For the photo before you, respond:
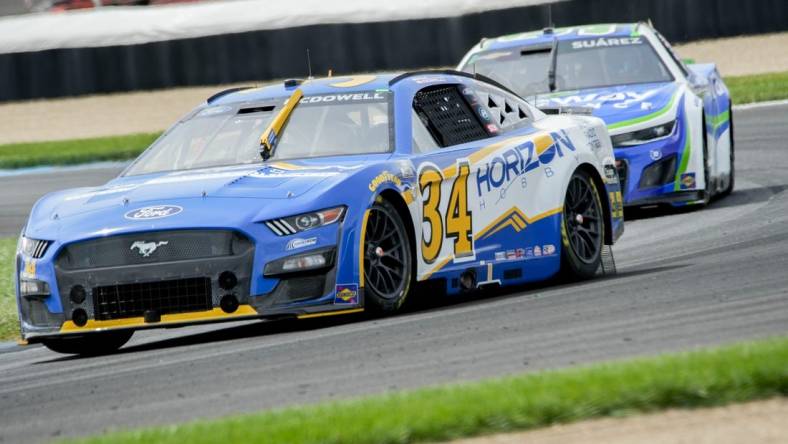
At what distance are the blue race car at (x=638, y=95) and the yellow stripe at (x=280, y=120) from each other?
3943 millimetres

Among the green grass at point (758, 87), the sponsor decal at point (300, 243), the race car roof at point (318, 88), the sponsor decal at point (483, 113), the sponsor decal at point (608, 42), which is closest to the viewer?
the sponsor decal at point (300, 243)

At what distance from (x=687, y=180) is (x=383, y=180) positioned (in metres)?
5.60

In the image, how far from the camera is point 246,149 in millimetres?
8977

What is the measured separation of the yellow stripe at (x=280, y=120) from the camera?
891 centimetres

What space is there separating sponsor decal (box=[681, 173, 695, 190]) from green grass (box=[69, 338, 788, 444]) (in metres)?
7.60

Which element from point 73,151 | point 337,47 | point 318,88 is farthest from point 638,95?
point 337,47

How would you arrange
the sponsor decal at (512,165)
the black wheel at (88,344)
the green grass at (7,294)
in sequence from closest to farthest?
the black wheel at (88,344)
the sponsor decal at (512,165)
the green grass at (7,294)

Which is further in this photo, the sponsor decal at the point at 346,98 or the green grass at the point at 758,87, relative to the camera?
the green grass at the point at 758,87

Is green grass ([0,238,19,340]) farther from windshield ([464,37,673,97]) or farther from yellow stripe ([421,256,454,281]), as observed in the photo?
windshield ([464,37,673,97])

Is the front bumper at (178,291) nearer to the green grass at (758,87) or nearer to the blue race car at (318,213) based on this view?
the blue race car at (318,213)

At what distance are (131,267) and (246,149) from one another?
131cm

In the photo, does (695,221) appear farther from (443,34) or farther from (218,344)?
(443,34)

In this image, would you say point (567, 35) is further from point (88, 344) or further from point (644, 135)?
point (88, 344)

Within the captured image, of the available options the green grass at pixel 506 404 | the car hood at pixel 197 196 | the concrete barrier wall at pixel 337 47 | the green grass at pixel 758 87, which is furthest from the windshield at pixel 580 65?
the concrete barrier wall at pixel 337 47
